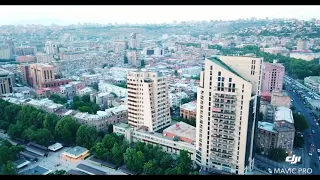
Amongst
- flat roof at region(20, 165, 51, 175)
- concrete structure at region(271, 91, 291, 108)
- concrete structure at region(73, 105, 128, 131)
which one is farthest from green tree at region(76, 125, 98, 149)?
concrete structure at region(271, 91, 291, 108)

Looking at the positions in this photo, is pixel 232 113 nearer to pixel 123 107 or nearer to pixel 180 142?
pixel 180 142

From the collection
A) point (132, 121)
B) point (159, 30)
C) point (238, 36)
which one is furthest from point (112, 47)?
point (132, 121)

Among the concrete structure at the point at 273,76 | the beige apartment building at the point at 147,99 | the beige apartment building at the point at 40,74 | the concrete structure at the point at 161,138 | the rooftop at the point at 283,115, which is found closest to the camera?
the concrete structure at the point at 161,138

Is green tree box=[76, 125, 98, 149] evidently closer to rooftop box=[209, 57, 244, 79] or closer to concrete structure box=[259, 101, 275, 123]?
rooftop box=[209, 57, 244, 79]

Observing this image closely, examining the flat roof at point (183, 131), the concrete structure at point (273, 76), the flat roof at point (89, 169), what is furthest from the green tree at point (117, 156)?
the concrete structure at point (273, 76)

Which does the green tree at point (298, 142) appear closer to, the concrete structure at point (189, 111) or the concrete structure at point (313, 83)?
the concrete structure at point (189, 111)

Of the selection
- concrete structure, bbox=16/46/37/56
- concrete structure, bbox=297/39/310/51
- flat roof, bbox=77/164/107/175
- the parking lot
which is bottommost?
the parking lot

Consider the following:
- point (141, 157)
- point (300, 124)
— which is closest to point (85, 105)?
point (141, 157)

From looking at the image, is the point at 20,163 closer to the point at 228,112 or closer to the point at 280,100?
the point at 228,112
